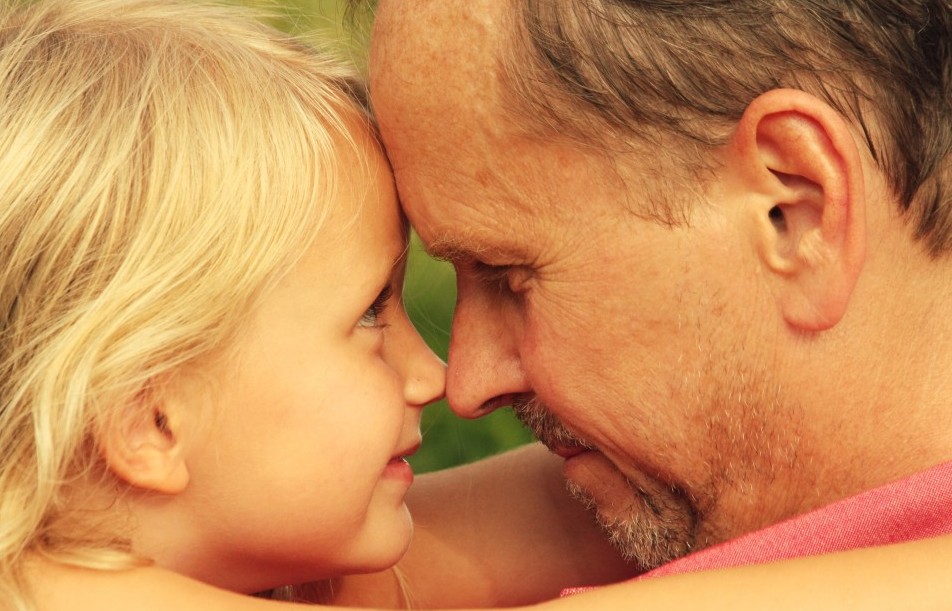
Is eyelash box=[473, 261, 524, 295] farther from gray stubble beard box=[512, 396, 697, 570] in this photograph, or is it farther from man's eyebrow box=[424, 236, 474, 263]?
gray stubble beard box=[512, 396, 697, 570]

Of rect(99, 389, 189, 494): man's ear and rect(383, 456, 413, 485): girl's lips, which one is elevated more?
rect(99, 389, 189, 494): man's ear

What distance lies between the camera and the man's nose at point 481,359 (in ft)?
8.09

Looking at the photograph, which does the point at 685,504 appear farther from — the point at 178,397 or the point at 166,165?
the point at 166,165

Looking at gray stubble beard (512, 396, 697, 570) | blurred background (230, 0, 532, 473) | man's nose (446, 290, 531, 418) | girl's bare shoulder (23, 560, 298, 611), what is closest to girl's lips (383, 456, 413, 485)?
man's nose (446, 290, 531, 418)

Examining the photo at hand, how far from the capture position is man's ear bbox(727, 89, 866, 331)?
196cm

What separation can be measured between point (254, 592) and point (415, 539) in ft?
1.58

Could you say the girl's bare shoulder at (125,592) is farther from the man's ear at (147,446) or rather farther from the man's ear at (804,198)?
the man's ear at (804,198)

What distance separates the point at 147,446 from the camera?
2150 millimetres

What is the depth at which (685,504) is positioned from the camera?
2.45 meters

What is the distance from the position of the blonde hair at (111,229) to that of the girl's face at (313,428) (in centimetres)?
7

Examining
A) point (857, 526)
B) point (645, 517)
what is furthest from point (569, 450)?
point (857, 526)

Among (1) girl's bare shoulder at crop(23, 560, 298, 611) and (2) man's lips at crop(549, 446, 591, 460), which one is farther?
(2) man's lips at crop(549, 446, 591, 460)

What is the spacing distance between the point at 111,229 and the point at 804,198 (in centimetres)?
117

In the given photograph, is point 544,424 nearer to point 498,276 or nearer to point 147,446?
point 498,276
